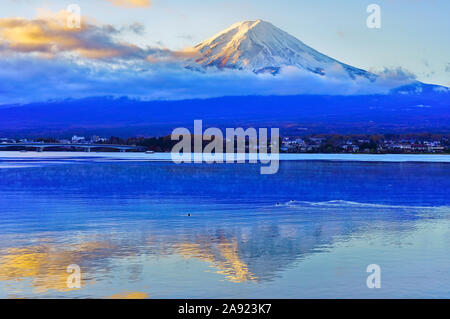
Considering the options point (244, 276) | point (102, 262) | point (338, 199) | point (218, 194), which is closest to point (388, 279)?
point (244, 276)

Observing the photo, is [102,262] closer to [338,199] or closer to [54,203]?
[54,203]

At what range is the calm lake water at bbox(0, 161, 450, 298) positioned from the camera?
11.1 metres

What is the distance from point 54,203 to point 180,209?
5.24 metres

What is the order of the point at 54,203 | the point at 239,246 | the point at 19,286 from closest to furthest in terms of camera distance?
1. the point at 19,286
2. the point at 239,246
3. the point at 54,203

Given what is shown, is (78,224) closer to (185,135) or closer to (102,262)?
(102,262)

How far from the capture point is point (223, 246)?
1488 cm

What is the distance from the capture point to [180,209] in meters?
23.2

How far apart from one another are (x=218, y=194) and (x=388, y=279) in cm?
1854

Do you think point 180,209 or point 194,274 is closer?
point 194,274

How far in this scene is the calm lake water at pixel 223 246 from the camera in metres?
11.1

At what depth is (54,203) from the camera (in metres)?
25.0
